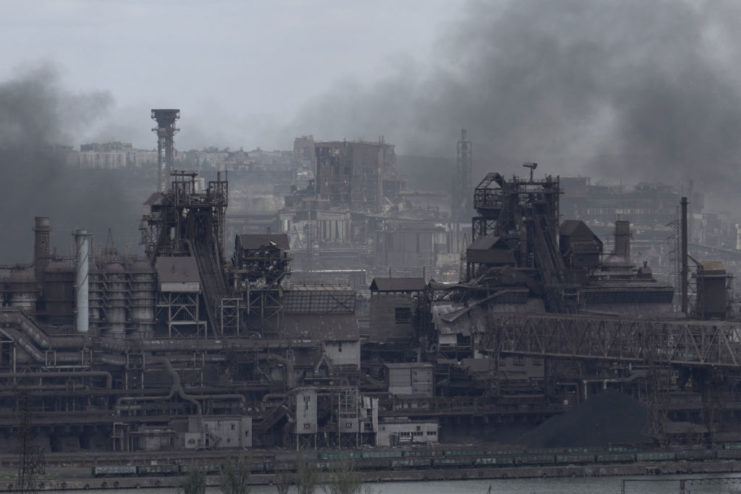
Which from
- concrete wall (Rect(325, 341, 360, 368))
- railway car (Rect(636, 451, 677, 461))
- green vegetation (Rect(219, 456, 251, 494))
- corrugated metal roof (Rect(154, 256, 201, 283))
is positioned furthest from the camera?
concrete wall (Rect(325, 341, 360, 368))

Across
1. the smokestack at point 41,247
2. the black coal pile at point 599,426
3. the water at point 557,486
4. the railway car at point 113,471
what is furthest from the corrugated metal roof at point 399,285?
the railway car at point 113,471

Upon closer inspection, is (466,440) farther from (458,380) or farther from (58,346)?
(58,346)

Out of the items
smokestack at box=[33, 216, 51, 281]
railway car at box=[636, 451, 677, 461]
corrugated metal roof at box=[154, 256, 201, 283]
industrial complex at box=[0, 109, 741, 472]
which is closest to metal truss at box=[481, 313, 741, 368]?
industrial complex at box=[0, 109, 741, 472]

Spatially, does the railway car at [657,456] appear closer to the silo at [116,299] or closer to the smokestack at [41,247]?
the silo at [116,299]

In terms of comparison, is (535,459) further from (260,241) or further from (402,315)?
(260,241)

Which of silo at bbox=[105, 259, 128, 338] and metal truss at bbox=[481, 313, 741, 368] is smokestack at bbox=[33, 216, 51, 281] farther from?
metal truss at bbox=[481, 313, 741, 368]

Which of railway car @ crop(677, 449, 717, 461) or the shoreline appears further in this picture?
railway car @ crop(677, 449, 717, 461)

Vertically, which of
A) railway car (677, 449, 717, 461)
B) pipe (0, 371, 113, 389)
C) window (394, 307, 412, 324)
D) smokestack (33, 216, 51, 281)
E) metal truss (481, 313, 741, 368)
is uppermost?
smokestack (33, 216, 51, 281)
